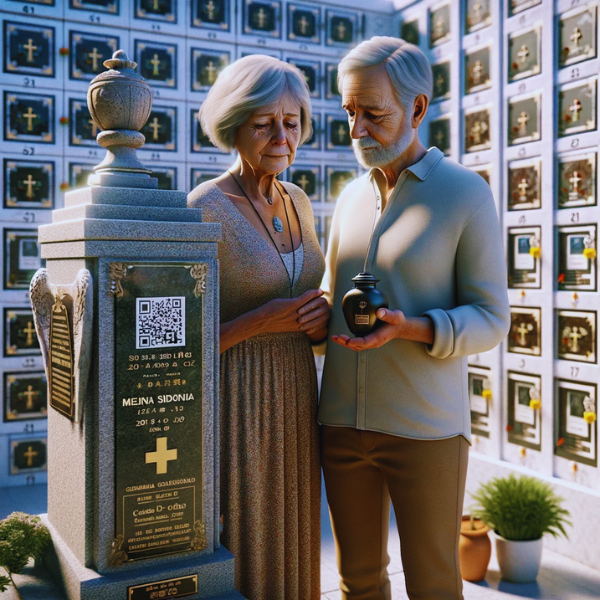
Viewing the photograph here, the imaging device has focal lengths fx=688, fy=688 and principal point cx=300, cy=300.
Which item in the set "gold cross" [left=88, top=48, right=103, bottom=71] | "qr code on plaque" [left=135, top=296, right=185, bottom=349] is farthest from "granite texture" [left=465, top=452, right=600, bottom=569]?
"gold cross" [left=88, top=48, right=103, bottom=71]

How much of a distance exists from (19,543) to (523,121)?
327 cm

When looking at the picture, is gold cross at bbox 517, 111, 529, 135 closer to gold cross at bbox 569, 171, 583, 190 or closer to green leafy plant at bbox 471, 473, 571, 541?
gold cross at bbox 569, 171, 583, 190

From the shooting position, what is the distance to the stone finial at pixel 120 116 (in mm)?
1585

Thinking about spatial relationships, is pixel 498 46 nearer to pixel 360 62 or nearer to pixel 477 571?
pixel 360 62

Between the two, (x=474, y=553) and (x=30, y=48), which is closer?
(x=474, y=553)

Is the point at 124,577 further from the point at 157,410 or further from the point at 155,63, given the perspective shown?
the point at 155,63

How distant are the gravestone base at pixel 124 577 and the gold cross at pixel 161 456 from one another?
22 cm

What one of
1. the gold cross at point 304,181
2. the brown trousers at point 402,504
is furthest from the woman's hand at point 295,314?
the gold cross at point 304,181

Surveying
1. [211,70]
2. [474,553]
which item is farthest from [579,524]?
[211,70]

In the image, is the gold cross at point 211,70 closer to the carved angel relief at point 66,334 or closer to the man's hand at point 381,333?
the carved angel relief at point 66,334

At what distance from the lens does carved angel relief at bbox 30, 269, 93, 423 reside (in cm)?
148

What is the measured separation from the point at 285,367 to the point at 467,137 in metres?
2.84

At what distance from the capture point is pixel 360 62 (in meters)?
1.73

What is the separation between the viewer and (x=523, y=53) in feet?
12.5
